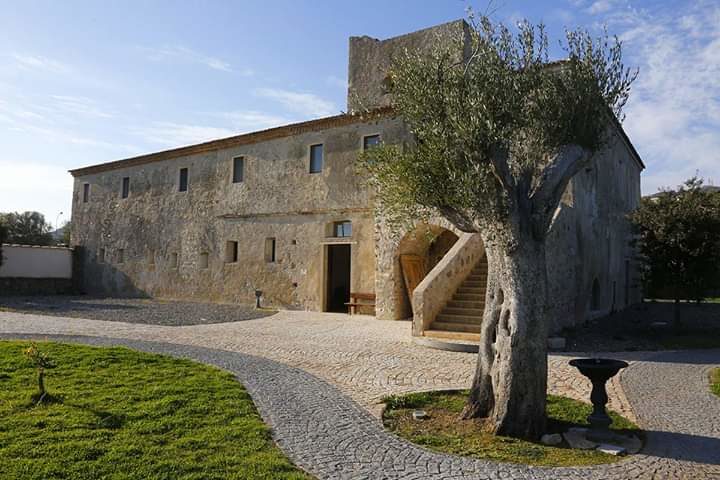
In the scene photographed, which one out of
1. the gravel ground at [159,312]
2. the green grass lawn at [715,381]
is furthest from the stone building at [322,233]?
the green grass lawn at [715,381]

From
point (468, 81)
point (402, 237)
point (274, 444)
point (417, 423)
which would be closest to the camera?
point (274, 444)

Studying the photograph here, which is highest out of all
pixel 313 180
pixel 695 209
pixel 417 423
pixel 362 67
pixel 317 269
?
pixel 362 67

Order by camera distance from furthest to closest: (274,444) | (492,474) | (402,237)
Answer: (402,237) → (274,444) → (492,474)

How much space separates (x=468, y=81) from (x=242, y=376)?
4.88m

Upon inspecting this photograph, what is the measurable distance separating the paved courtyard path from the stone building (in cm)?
227

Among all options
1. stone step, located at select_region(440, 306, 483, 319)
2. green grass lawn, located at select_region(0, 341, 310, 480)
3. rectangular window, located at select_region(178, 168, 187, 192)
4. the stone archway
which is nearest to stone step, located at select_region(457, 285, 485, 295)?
stone step, located at select_region(440, 306, 483, 319)

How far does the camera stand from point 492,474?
14.0 feet

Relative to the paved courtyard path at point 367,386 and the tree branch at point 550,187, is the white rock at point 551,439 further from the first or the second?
the tree branch at point 550,187

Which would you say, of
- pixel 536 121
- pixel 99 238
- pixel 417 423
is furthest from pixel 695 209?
pixel 99 238

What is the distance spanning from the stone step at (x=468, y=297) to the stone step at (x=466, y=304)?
0.43 ft

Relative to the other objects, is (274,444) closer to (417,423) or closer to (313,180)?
(417,423)

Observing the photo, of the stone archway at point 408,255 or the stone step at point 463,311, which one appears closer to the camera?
the stone step at point 463,311

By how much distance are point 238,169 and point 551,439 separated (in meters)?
18.0

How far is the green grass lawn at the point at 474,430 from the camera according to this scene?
476 centimetres
